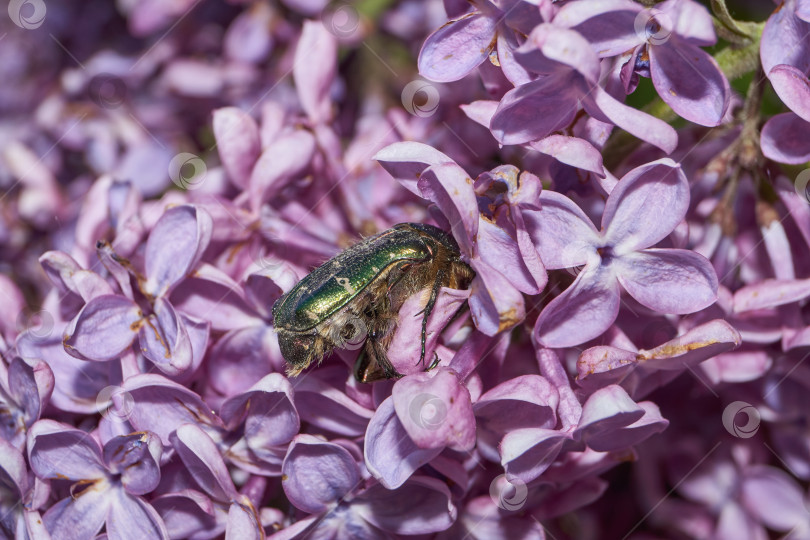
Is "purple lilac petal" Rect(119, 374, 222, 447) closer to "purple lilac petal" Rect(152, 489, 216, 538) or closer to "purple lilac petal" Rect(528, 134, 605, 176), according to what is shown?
"purple lilac petal" Rect(152, 489, 216, 538)

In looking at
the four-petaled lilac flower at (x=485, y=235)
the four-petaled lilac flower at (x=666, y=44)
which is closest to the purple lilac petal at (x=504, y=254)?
the four-petaled lilac flower at (x=485, y=235)

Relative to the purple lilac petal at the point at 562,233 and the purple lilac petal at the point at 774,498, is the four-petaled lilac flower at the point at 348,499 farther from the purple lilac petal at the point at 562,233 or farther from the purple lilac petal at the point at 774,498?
the purple lilac petal at the point at 774,498

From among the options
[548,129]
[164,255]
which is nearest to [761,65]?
[548,129]

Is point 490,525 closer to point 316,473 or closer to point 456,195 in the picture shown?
point 316,473

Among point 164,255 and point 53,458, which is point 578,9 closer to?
point 164,255

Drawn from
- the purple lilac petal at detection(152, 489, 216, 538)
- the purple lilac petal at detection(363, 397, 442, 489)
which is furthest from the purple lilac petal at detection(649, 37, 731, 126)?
the purple lilac petal at detection(152, 489, 216, 538)
